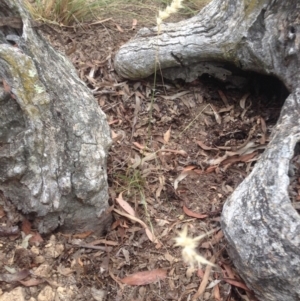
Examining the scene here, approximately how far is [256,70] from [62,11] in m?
1.44

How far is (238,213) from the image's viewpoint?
2.36m

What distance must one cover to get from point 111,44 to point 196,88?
70cm

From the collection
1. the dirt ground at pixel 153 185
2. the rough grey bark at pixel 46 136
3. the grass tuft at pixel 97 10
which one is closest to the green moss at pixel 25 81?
the rough grey bark at pixel 46 136

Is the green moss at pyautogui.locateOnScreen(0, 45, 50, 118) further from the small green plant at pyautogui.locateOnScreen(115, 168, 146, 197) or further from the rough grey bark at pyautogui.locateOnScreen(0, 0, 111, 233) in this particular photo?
the small green plant at pyautogui.locateOnScreen(115, 168, 146, 197)

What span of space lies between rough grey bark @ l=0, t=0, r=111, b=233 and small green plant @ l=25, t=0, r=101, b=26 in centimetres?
117

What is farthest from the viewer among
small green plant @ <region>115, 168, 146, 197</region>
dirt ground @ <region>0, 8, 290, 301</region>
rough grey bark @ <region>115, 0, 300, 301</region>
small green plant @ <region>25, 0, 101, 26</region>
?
small green plant @ <region>25, 0, 101, 26</region>

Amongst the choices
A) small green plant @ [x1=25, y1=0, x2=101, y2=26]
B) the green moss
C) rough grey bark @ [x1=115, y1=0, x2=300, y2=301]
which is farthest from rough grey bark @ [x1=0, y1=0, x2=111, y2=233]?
small green plant @ [x1=25, y1=0, x2=101, y2=26]

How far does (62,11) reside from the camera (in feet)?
11.8

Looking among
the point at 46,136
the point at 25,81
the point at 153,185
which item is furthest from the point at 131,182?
the point at 25,81

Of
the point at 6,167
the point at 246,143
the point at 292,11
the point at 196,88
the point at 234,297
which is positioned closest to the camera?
the point at 6,167

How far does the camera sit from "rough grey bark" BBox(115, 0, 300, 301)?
218 centimetres

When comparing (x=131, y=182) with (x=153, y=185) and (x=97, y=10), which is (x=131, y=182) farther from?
(x=97, y=10)

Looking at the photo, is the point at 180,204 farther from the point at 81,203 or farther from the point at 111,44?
the point at 111,44

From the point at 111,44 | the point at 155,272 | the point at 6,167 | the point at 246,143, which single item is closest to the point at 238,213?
the point at 155,272
